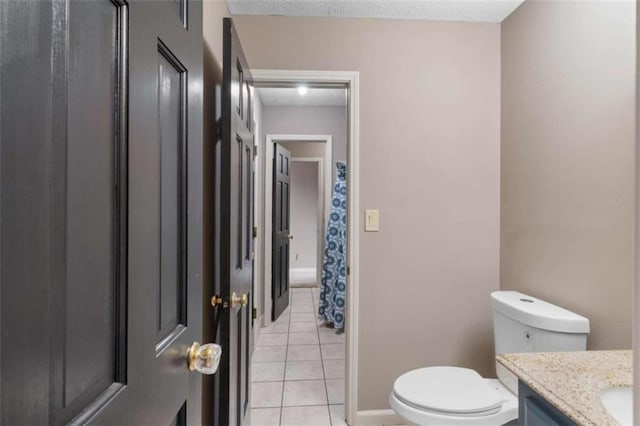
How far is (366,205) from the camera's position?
1.96 m

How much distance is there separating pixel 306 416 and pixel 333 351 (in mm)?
945

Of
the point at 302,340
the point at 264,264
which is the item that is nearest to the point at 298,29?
the point at 264,264

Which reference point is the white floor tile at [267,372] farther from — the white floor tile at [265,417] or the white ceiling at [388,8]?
the white ceiling at [388,8]

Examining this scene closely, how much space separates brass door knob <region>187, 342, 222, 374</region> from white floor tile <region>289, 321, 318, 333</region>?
278 centimetres

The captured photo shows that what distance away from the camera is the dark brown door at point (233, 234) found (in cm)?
121

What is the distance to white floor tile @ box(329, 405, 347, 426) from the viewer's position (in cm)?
196

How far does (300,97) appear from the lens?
11.5 feet

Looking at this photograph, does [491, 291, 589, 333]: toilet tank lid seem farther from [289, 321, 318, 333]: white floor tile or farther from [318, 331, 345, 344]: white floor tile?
[289, 321, 318, 333]: white floor tile

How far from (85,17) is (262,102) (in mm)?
3361

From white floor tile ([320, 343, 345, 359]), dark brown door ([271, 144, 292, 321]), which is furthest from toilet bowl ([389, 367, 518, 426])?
dark brown door ([271, 144, 292, 321])

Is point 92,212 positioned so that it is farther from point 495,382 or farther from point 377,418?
point 377,418

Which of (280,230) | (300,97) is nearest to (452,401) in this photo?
(280,230)

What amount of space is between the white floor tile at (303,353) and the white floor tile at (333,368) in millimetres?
117

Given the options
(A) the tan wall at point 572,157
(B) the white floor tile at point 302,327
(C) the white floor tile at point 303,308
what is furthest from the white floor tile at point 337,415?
(C) the white floor tile at point 303,308
